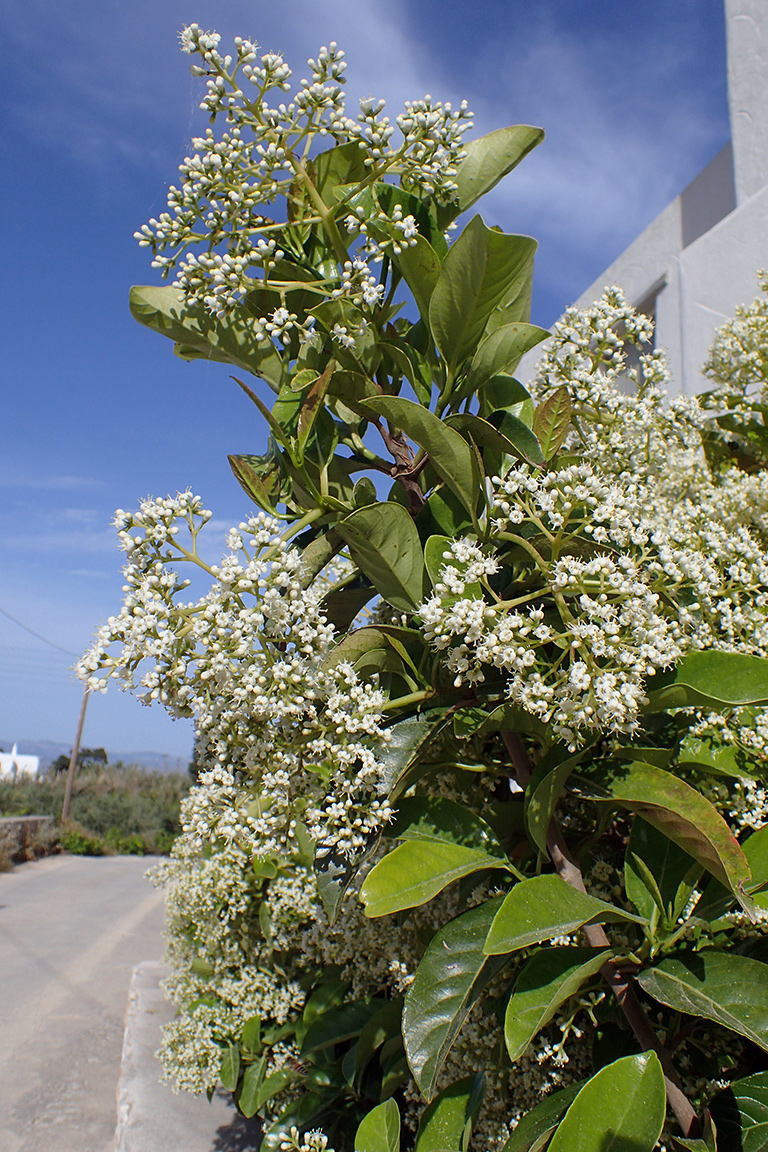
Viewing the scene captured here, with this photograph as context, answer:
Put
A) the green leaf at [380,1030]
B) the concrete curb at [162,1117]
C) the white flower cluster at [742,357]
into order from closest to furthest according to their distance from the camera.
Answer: the green leaf at [380,1030]
the white flower cluster at [742,357]
the concrete curb at [162,1117]

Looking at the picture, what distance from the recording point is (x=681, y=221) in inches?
224

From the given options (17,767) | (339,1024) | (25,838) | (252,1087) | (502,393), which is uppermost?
(17,767)

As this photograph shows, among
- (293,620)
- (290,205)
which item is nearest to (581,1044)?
(293,620)

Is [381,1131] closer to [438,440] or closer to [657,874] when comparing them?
[657,874]

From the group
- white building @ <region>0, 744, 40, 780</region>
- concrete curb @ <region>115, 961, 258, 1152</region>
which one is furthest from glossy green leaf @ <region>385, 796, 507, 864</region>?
white building @ <region>0, 744, 40, 780</region>

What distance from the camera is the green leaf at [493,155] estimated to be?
1.33m

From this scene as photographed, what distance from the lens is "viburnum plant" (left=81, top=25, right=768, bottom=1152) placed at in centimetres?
97

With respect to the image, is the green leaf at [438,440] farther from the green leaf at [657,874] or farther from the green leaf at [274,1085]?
the green leaf at [274,1085]

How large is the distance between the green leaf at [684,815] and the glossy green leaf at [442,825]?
0.20 metres

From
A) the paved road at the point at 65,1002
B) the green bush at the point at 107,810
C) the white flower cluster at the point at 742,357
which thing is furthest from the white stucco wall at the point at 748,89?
the green bush at the point at 107,810

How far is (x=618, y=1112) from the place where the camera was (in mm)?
891

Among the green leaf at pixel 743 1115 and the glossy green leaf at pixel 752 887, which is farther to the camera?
the glossy green leaf at pixel 752 887

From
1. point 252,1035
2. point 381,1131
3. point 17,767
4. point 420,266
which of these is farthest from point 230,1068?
point 17,767

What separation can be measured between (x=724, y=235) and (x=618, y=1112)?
501cm
